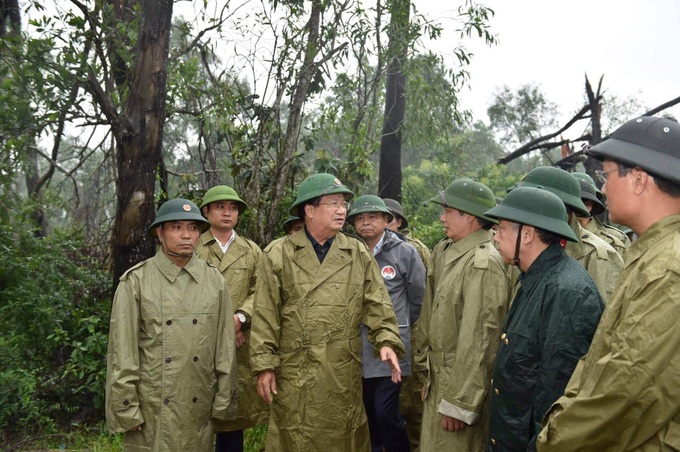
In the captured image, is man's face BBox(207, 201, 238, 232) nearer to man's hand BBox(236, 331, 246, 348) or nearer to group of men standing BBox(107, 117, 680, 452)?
group of men standing BBox(107, 117, 680, 452)

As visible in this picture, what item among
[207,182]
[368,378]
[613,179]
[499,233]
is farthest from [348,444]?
[207,182]

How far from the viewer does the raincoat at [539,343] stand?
8.91 ft

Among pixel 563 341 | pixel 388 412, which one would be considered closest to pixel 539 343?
pixel 563 341

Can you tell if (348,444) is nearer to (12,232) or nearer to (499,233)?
(499,233)

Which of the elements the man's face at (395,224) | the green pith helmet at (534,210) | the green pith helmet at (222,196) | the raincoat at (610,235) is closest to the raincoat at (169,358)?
the green pith helmet at (222,196)

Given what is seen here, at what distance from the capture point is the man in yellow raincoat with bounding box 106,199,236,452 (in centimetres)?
367

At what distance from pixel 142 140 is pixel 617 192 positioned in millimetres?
4791

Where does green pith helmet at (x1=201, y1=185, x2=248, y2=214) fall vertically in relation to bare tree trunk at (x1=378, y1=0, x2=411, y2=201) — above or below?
below

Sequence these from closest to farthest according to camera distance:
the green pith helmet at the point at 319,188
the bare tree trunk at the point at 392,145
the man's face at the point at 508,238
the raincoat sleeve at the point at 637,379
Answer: the raincoat sleeve at the point at 637,379, the man's face at the point at 508,238, the green pith helmet at the point at 319,188, the bare tree trunk at the point at 392,145

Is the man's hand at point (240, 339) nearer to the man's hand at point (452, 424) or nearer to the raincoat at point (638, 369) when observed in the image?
the man's hand at point (452, 424)

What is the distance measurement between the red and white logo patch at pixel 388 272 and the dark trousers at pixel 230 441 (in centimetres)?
175

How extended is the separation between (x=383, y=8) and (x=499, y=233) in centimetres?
565

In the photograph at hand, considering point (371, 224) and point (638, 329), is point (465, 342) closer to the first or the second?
point (638, 329)

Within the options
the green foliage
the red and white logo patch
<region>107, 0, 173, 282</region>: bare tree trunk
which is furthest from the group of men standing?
the green foliage
